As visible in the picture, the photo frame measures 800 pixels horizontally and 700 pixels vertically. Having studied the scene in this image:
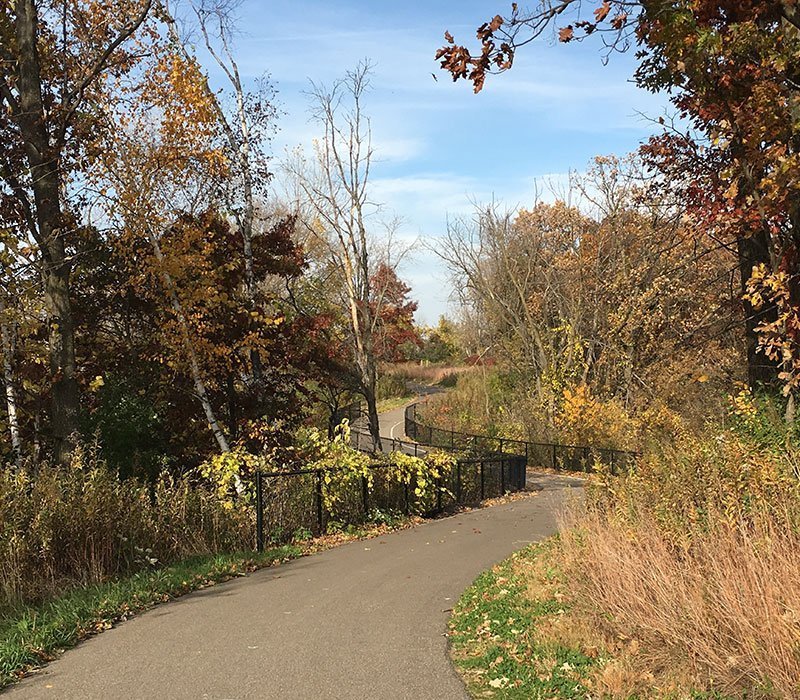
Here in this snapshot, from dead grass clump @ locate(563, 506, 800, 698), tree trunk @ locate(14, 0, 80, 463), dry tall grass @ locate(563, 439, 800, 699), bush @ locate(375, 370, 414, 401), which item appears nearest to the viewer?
dead grass clump @ locate(563, 506, 800, 698)

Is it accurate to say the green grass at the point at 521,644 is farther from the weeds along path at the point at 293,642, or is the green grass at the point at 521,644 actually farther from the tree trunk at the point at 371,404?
the tree trunk at the point at 371,404

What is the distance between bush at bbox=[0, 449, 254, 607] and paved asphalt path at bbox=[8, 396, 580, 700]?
1.36m

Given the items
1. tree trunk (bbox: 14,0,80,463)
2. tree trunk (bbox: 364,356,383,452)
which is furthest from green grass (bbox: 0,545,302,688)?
tree trunk (bbox: 364,356,383,452)

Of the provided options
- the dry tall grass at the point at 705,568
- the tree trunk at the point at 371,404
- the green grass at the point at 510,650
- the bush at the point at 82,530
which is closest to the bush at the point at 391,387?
the tree trunk at the point at 371,404

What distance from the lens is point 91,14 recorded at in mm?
15164

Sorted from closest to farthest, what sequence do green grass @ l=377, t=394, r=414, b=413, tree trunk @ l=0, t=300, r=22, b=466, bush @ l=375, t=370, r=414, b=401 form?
tree trunk @ l=0, t=300, r=22, b=466 < green grass @ l=377, t=394, r=414, b=413 < bush @ l=375, t=370, r=414, b=401

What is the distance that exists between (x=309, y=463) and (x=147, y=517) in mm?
4874

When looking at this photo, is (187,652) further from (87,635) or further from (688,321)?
(688,321)

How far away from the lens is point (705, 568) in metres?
4.87

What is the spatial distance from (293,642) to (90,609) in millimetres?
2198

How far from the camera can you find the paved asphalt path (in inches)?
207

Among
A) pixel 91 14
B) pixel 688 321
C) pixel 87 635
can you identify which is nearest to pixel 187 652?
pixel 87 635

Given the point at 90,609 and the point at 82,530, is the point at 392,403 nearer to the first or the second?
the point at 82,530

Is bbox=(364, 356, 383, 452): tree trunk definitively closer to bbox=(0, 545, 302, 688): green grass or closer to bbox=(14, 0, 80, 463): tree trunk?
bbox=(14, 0, 80, 463): tree trunk
